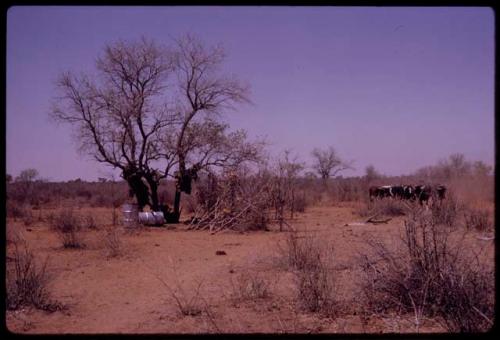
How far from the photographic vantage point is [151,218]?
17.8 meters

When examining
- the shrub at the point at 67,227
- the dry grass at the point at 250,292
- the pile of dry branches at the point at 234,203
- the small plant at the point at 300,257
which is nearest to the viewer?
the dry grass at the point at 250,292

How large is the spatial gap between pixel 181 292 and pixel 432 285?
351 cm

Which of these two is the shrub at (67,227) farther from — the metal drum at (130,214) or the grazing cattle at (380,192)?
the grazing cattle at (380,192)

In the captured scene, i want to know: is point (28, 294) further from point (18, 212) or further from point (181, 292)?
point (18, 212)

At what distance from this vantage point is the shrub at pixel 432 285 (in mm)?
5684

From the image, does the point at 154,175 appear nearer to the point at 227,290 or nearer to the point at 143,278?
the point at 143,278

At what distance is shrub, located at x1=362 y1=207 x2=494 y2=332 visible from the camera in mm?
5684

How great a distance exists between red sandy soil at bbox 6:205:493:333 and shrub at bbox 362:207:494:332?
0.75ft

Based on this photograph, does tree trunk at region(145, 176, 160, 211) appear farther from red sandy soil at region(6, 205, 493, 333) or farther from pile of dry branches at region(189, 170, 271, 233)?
red sandy soil at region(6, 205, 493, 333)

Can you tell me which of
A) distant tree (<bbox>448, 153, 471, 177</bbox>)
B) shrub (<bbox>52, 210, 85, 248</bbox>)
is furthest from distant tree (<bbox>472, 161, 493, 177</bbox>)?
shrub (<bbox>52, 210, 85, 248</bbox>)

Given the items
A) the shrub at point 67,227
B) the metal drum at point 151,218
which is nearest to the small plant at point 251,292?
the shrub at point 67,227

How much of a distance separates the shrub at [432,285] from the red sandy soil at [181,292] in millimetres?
230

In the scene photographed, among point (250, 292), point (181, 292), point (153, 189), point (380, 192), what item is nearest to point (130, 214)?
point (153, 189)

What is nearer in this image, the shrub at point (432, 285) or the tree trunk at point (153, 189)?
the shrub at point (432, 285)
